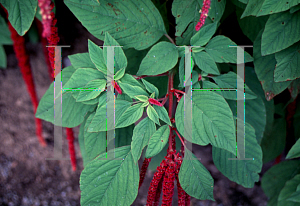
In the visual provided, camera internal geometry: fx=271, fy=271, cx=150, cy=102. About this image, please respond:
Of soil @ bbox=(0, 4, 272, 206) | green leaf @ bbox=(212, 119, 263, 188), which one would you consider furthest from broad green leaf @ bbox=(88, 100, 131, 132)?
soil @ bbox=(0, 4, 272, 206)

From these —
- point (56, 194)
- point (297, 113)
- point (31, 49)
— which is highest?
point (31, 49)

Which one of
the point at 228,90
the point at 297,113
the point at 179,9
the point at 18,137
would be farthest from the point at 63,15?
the point at 297,113

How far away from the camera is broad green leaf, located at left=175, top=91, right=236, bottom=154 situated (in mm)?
508

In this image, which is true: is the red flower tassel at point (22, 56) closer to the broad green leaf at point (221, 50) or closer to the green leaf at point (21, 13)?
the green leaf at point (21, 13)

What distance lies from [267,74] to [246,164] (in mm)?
216

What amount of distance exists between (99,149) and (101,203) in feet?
0.40

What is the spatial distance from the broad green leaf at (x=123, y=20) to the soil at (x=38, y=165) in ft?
2.24

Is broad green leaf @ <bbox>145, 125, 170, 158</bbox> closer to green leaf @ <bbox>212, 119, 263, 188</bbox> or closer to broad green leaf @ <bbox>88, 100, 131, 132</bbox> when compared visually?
broad green leaf @ <bbox>88, 100, 131, 132</bbox>

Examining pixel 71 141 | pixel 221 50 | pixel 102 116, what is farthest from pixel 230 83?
pixel 71 141

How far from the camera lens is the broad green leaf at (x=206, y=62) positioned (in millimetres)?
547

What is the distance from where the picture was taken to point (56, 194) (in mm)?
1276

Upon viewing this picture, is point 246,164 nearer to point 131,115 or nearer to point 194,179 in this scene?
point 194,179

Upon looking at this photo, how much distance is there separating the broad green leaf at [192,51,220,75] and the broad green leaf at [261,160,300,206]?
55 cm

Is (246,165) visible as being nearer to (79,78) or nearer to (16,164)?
(79,78)
